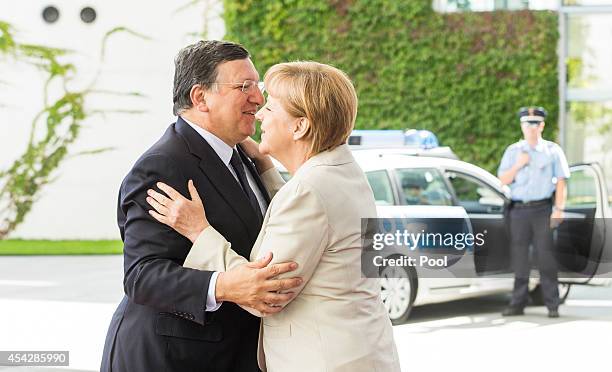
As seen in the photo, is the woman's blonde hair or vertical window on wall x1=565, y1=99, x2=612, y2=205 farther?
vertical window on wall x1=565, y1=99, x2=612, y2=205

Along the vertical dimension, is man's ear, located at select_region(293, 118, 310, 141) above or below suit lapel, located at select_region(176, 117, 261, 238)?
above

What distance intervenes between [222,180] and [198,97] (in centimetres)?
22

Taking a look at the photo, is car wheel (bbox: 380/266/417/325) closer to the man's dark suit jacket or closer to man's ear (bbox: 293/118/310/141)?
the man's dark suit jacket

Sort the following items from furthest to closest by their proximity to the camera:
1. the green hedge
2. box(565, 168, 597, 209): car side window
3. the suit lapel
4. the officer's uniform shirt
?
the green hedge
box(565, 168, 597, 209): car side window
the officer's uniform shirt
the suit lapel

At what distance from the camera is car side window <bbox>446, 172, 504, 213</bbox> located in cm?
861

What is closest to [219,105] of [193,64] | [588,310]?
[193,64]

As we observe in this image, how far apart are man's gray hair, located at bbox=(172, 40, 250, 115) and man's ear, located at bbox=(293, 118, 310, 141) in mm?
325

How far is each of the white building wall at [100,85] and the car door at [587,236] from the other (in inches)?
321

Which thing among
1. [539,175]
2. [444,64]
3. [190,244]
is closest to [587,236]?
[539,175]

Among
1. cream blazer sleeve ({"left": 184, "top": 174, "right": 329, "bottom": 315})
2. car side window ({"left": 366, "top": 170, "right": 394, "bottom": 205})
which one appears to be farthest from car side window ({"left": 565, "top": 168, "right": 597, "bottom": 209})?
cream blazer sleeve ({"left": 184, "top": 174, "right": 329, "bottom": 315})

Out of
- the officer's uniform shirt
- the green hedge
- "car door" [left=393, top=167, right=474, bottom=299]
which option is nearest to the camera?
"car door" [left=393, top=167, right=474, bottom=299]

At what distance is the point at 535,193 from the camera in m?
8.32

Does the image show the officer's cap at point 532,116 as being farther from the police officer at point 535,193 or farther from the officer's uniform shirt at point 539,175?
the officer's uniform shirt at point 539,175

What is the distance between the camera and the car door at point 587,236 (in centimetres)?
838
